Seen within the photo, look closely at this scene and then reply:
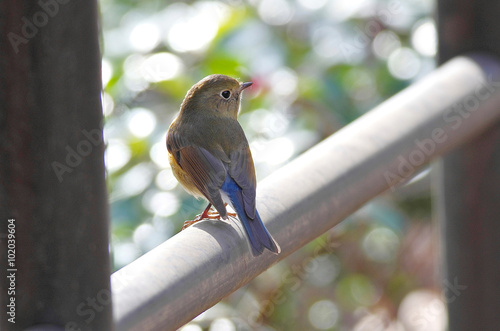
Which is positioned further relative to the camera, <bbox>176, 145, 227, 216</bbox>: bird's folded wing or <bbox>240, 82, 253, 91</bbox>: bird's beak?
<bbox>240, 82, 253, 91</bbox>: bird's beak

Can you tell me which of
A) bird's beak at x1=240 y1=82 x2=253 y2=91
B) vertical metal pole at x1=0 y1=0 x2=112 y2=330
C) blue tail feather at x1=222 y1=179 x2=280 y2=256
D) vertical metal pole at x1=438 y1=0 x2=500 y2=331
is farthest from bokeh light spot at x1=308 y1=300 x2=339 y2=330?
vertical metal pole at x1=0 y1=0 x2=112 y2=330

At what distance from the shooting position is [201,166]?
8.83 ft

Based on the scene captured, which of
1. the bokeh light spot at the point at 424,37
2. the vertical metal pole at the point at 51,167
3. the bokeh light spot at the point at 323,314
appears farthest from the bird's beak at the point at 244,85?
the vertical metal pole at the point at 51,167

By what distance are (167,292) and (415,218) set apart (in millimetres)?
3040

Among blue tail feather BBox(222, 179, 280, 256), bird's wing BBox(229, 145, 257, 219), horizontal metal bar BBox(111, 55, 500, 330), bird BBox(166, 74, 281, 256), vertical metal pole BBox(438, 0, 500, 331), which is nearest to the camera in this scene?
horizontal metal bar BBox(111, 55, 500, 330)

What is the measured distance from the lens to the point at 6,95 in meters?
0.78

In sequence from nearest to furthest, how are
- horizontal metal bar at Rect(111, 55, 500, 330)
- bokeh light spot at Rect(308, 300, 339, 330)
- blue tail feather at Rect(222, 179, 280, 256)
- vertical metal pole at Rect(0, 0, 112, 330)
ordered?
vertical metal pole at Rect(0, 0, 112, 330)
horizontal metal bar at Rect(111, 55, 500, 330)
blue tail feather at Rect(222, 179, 280, 256)
bokeh light spot at Rect(308, 300, 339, 330)

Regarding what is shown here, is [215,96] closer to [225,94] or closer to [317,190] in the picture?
[225,94]

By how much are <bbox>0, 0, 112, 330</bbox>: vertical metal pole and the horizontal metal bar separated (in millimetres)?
114

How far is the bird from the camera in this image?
2438 millimetres

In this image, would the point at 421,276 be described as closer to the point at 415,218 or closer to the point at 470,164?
the point at 415,218

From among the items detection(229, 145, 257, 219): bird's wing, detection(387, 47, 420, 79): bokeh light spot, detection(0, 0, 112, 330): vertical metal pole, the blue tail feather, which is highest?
detection(0, 0, 112, 330): vertical metal pole

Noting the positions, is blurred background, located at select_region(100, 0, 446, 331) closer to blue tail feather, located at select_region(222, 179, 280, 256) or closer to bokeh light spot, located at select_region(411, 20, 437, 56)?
bokeh light spot, located at select_region(411, 20, 437, 56)

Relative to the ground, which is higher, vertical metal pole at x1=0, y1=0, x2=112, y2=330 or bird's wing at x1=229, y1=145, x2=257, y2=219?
vertical metal pole at x1=0, y1=0, x2=112, y2=330
